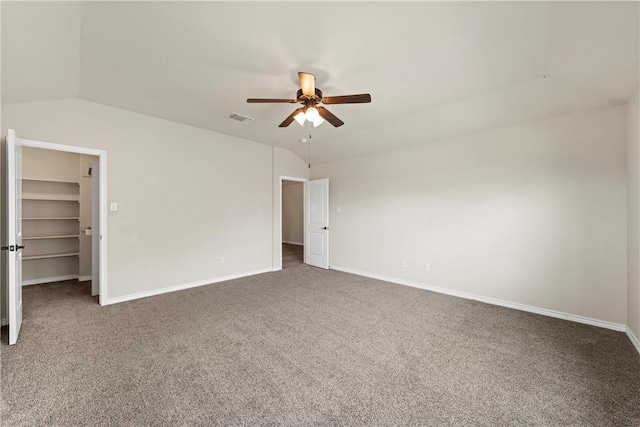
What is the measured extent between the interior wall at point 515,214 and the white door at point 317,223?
106 centimetres

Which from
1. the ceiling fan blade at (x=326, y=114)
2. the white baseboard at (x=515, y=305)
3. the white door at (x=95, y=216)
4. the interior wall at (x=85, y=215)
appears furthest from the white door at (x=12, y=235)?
the white baseboard at (x=515, y=305)

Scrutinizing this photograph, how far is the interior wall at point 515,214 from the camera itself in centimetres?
299

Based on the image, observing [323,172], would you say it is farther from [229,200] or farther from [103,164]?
[103,164]

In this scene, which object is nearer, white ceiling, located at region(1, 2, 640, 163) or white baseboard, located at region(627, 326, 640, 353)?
white ceiling, located at region(1, 2, 640, 163)

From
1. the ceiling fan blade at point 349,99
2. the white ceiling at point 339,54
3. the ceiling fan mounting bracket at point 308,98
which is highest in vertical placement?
the white ceiling at point 339,54

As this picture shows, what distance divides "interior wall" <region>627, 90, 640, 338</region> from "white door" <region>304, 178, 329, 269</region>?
4.34 m

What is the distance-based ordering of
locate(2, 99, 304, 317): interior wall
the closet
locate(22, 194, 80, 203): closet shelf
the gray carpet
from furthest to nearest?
the closet
locate(22, 194, 80, 203): closet shelf
locate(2, 99, 304, 317): interior wall
the gray carpet

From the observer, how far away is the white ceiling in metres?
1.90

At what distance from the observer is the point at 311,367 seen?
87.0 inches

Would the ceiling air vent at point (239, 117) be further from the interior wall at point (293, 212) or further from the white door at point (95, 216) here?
the interior wall at point (293, 212)

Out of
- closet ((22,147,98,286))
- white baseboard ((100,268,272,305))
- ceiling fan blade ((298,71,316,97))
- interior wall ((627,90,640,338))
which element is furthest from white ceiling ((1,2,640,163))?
white baseboard ((100,268,272,305))

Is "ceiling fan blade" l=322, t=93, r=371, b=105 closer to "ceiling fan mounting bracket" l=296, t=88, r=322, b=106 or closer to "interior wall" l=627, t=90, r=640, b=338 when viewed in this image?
"ceiling fan mounting bracket" l=296, t=88, r=322, b=106

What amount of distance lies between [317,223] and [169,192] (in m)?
3.07

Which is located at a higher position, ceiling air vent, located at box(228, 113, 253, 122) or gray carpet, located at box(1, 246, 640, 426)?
ceiling air vent, located at box(228, 113, 253, 122)
